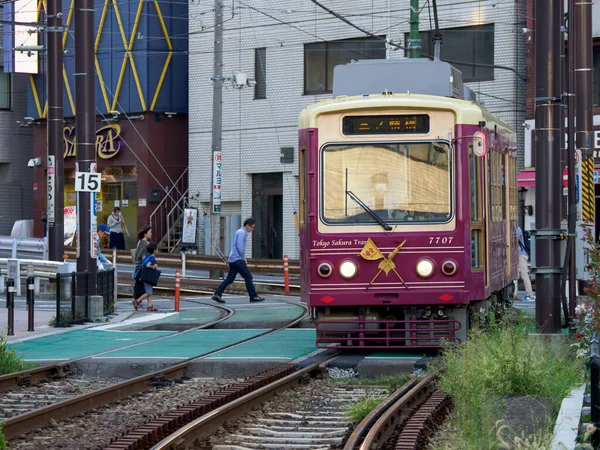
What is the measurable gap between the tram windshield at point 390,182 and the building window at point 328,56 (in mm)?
24672

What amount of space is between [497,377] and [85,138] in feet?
43.1

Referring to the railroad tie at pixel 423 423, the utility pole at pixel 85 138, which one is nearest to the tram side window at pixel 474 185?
the railroad tie at pixel 423 423

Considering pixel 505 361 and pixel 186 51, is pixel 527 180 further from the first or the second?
pixel 505 361

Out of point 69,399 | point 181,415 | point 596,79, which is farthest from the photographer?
point 596,79

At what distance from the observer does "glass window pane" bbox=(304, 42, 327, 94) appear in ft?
137

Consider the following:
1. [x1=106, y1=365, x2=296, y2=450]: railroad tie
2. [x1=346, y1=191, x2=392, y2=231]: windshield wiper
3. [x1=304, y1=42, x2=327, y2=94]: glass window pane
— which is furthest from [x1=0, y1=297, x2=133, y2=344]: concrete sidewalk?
[x1=304, y1=42, x2=327, y2=94]: glass window pane

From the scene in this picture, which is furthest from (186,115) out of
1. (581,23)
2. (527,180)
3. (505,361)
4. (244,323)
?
(505,361)

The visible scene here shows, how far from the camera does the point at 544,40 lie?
1605cm

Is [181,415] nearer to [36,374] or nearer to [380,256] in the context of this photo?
[36,374]

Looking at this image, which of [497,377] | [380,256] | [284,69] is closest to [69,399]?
[497,377]

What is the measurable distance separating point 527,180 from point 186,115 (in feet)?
49.8

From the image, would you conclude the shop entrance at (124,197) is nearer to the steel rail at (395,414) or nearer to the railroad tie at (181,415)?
the railroad tie at (181,415)

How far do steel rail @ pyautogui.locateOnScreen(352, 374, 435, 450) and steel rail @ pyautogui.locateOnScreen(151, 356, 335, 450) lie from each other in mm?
1345

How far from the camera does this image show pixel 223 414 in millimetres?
11180
